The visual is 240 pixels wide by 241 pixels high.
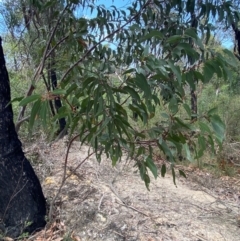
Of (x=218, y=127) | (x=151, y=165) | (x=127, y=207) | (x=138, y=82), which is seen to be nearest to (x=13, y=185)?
(x=127, y=207)

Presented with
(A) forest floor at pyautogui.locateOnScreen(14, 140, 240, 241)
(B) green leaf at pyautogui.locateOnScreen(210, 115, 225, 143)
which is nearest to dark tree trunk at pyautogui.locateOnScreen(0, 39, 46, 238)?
(A) forest floor at pyautogui.locateOnScreen(14, 140, 240, 241)

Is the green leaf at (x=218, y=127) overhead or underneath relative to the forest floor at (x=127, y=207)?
overhead

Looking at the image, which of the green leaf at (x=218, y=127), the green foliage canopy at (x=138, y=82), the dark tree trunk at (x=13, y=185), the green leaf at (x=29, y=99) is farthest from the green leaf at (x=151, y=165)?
the dark tree trunk at (x=13, y=185)

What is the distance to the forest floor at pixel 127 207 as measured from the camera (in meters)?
1.89

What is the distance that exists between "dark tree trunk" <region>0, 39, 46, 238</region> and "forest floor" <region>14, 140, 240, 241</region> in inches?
4.1

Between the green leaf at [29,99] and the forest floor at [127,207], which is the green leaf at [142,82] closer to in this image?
the green leaf at [29,99]

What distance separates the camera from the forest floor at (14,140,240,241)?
6.22 feet

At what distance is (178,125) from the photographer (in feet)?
4.07

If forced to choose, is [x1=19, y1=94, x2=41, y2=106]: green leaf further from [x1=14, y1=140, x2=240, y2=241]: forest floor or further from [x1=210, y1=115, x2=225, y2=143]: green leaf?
[x1=14, y1=140, x2=240, y2=241]: forest floor

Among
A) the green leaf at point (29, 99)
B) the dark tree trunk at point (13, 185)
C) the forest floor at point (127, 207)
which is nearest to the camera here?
the green leaf at point (29, 99)

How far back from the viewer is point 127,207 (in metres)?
2.15

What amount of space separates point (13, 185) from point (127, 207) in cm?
75

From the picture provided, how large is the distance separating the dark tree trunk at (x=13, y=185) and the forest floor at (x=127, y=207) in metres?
0.10

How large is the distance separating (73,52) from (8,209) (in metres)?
1.04
